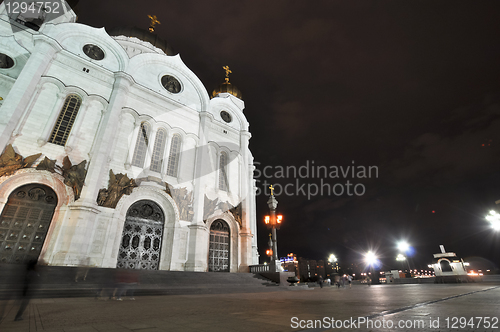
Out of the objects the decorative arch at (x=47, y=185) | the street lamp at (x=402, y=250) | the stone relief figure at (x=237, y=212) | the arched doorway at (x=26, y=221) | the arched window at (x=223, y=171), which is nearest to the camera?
the arched doorway at (x=26, y=221)

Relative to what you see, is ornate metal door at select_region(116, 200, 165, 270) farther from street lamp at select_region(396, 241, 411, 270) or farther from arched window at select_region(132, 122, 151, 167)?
street lamp at select_region(396, 241, 411, 270)

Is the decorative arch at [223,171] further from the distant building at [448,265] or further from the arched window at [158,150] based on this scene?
the distant building at [448,265]

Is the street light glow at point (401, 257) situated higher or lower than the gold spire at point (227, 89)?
lower

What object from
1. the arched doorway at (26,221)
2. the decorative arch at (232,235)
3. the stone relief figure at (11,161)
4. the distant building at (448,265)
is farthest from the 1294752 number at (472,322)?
the distant building at (448,265)

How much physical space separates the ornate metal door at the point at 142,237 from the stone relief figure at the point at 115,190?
4.01 feet

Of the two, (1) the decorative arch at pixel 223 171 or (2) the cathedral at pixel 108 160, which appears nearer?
(2) the cathedral at pixel 108 160

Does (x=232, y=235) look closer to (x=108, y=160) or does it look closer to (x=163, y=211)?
(x=163, y=211)

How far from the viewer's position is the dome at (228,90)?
28.1m

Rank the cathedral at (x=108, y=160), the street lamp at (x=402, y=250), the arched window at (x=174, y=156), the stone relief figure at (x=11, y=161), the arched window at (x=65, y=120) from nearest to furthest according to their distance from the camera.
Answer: the stone relief figure at (x=11, y=161) < the cathedral at (x=108, y=160) < the arched window at (x=65, y=120) < the arched window at (x=174, y=156) < the street lamp at (x=402, y=250)

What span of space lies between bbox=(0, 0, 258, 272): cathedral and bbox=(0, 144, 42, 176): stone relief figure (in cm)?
4

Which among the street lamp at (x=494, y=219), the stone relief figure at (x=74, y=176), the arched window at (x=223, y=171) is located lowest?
the street lamp at (x=494, y=219)

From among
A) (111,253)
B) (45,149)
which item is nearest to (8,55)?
(45,149)

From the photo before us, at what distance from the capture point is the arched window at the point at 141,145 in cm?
1628

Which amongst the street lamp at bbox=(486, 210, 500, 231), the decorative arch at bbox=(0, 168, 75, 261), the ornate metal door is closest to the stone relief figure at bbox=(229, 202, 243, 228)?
the ornate metal door
